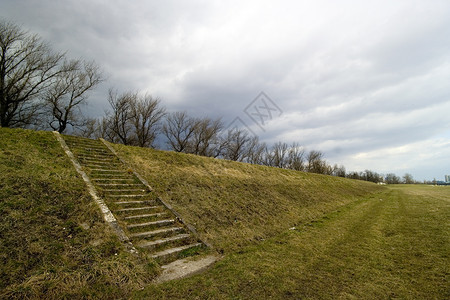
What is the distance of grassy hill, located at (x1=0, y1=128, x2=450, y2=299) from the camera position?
12.5 feet

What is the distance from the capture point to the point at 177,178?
36.3ft

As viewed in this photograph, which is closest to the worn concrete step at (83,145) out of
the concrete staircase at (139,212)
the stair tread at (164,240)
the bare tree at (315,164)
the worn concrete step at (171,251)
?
the concrete staircase at (139,212)

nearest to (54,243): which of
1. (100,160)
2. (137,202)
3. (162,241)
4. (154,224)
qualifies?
(162,241)

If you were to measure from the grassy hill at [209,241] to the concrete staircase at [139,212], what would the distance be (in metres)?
0.53

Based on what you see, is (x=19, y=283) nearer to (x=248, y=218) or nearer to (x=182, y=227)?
(x=182, y=227)

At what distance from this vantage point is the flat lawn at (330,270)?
152 inches

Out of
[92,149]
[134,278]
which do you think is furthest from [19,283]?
[92,149]

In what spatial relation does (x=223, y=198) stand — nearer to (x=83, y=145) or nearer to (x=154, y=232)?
(x=154, y=232)

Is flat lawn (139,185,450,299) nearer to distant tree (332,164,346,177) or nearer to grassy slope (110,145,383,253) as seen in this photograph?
grassy slope (110,145,383,253)

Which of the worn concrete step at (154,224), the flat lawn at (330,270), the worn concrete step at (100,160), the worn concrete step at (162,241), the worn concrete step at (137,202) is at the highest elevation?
the worn concrete step at (100,160)

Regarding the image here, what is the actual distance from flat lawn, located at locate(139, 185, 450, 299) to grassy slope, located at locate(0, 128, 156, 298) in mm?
880

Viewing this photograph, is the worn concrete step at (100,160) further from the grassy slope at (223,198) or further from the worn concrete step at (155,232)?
the worn concrete step at (155,232)

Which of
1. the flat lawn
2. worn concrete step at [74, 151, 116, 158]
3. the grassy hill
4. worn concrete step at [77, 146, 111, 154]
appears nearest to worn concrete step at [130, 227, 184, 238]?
the grassy hill

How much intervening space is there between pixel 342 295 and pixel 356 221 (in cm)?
811
